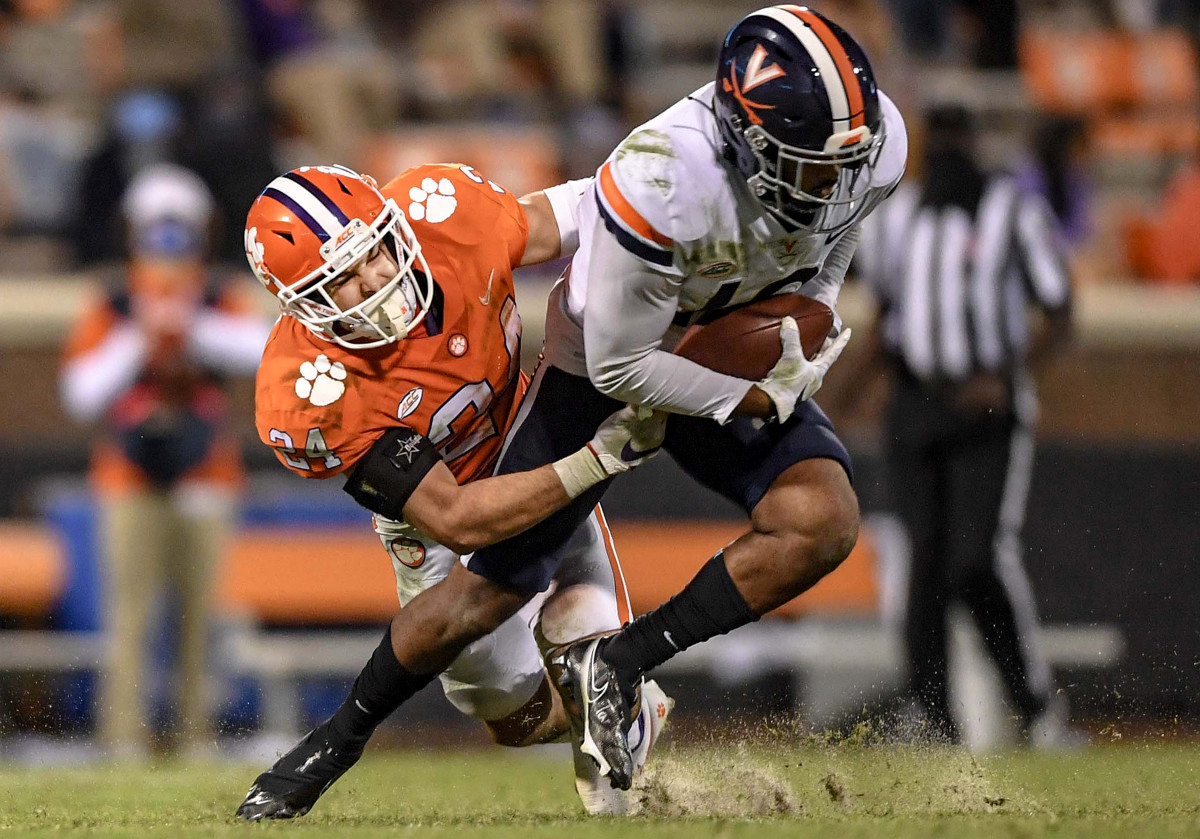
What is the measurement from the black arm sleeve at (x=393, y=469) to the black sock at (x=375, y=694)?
40cm

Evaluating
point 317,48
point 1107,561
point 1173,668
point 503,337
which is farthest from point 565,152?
point 503,337

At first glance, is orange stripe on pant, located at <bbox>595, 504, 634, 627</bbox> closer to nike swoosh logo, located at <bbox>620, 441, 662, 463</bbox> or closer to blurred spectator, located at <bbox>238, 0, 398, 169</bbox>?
nike swoosh logo, located at <bbox>620, 441, 662, 463</bbox>

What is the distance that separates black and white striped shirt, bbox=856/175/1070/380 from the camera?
5863 mm

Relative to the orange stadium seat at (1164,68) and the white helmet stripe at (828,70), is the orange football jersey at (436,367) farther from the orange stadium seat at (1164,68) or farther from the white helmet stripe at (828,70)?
the orange stadium seat at (1164,68)

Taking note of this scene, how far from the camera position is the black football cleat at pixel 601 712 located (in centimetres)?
347

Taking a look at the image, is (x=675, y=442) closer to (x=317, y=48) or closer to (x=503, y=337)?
(x=503, y=337)

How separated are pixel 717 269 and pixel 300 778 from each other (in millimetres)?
1448

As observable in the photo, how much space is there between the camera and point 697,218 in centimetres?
326

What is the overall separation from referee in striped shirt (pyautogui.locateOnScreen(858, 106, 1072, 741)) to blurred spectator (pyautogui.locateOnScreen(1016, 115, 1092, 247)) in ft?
7.92

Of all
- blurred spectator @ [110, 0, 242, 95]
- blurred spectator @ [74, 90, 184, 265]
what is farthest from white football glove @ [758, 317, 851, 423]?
blurred spectator @ [110, 0, 242, 95]

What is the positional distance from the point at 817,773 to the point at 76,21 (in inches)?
230

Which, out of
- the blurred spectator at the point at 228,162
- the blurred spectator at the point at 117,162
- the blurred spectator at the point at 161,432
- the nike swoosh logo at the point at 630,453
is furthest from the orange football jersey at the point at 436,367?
the blurred spectator at the point at 117,162

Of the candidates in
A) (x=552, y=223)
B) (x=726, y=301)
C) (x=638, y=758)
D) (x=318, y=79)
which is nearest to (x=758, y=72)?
(x=726, y=301)

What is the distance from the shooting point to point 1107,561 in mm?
5863
